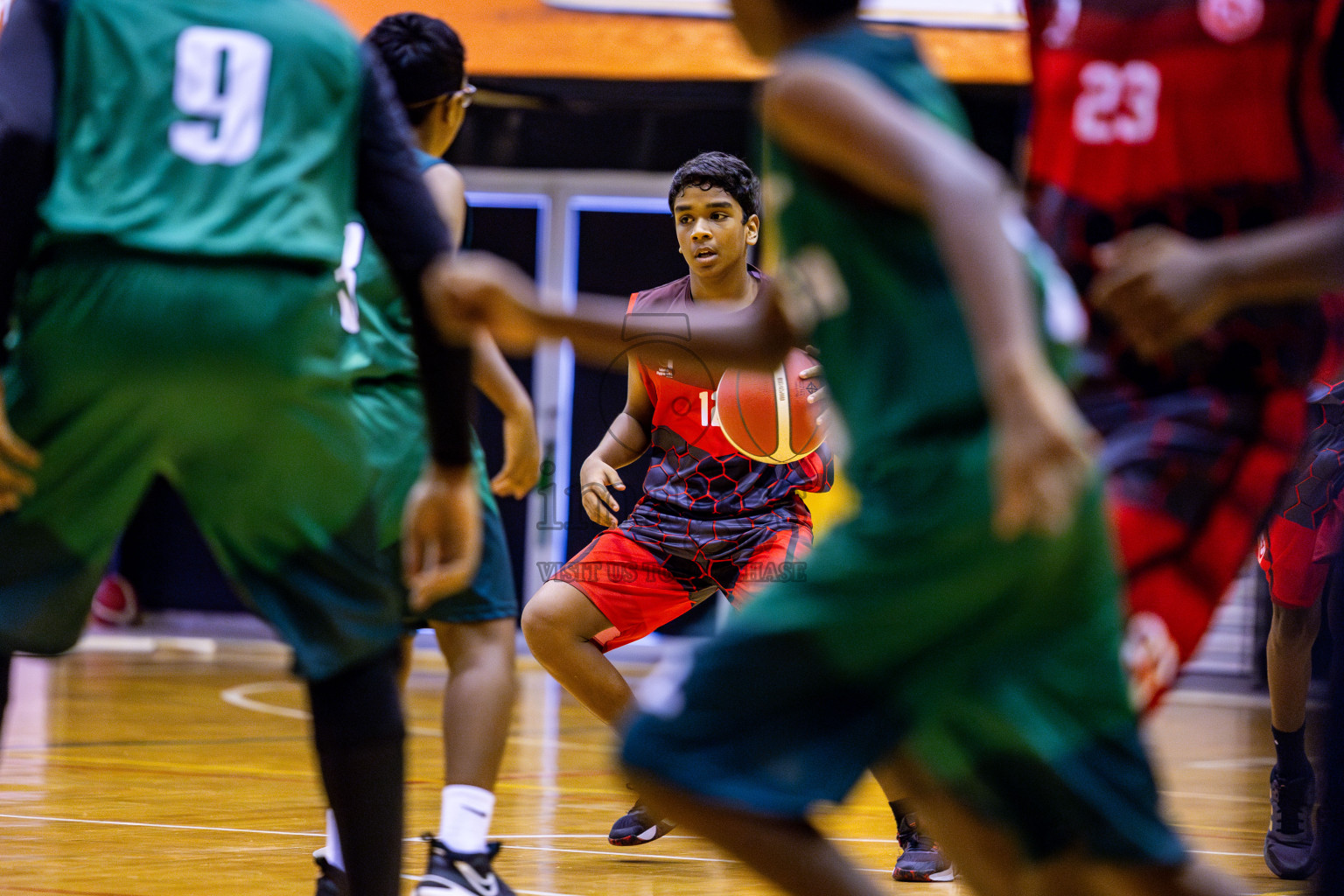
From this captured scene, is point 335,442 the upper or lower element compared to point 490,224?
upper

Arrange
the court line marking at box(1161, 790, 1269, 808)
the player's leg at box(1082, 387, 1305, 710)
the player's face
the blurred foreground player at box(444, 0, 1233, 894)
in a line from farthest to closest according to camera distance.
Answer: the court line marking at box(1161, 790, 1269, 808)
the player's face
the player's leg at box(1082, 387, 1305, 710)
the blurred foreground player at box(444, 0, 1233, 894)

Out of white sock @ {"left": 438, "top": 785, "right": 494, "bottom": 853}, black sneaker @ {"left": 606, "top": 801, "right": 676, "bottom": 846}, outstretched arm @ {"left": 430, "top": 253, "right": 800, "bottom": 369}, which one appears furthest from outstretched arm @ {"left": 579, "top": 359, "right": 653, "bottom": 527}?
outstretched arm @ {"left": 430, "top": 253, "right": 800, "bottom": 369}

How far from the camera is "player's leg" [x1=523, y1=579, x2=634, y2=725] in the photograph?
4301 mm

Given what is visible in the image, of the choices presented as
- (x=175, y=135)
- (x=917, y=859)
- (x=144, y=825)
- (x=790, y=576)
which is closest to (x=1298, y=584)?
(x=917, y=859)

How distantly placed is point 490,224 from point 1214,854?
314 inches

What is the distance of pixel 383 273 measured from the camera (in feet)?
10.8

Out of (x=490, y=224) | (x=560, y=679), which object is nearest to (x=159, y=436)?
(x=560, y=679)

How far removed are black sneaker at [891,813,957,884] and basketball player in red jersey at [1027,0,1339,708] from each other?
2.09 m

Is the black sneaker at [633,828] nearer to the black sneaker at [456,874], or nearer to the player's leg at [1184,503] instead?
the black sneaker at [456,874]

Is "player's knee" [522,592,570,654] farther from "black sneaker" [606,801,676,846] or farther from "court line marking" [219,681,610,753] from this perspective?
"court line marking" [219,681,610,753]

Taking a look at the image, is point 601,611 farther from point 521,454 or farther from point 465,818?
point 521,454

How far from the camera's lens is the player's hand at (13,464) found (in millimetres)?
2043

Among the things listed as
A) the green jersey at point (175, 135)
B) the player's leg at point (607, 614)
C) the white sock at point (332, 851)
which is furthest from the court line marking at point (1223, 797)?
the green jersey at point (175, 135)

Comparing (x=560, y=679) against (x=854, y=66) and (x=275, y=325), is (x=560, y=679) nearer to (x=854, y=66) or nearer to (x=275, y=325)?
(x=275, y=325)
